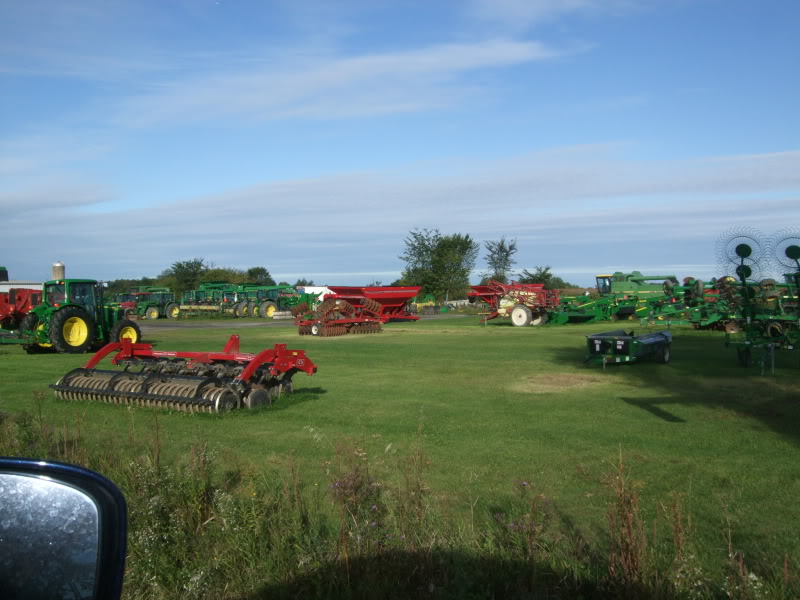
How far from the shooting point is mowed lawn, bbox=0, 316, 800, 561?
6.53 meters

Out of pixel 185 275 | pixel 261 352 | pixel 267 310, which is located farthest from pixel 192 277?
pixel 261 352

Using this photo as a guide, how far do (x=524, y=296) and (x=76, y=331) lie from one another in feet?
65.4

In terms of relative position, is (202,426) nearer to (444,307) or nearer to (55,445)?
(55,445)

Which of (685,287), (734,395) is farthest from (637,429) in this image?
(685,287)

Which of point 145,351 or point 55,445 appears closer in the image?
point 55,445

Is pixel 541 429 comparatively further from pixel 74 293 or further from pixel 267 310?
pixel 267 310

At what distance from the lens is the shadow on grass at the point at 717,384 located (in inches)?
426

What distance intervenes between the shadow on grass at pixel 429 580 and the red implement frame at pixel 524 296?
2964 centimetres

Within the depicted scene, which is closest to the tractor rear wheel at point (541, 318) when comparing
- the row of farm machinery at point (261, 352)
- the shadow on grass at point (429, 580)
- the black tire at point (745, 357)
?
the row of farm machinery at point (261, 352)

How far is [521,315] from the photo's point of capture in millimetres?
33531

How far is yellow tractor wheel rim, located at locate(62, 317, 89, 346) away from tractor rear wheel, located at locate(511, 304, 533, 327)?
18716 millimetres

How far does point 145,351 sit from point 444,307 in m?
39.2

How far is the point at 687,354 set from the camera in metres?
19.5

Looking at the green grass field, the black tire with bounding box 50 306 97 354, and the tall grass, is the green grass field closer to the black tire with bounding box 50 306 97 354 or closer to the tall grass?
the tall grass
